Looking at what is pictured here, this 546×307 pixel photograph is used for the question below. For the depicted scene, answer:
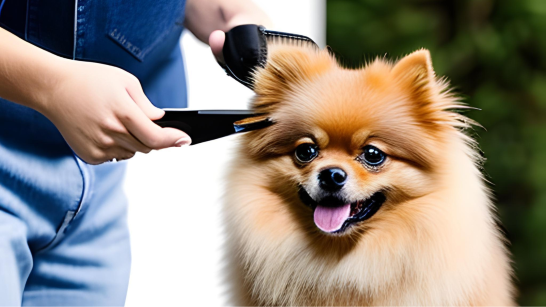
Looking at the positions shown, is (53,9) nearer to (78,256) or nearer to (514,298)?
(78,256)

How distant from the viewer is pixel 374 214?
710mm

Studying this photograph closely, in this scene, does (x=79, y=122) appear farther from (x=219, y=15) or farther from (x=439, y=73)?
(x=439, y=73)

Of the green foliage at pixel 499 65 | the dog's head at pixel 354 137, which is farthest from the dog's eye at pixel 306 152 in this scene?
the green foliage at pixel 499 65

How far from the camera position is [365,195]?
686 millimetres

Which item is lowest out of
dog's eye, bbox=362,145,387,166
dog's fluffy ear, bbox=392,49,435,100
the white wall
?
the white wall

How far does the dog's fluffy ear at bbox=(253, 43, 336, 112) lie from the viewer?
0.74 metres

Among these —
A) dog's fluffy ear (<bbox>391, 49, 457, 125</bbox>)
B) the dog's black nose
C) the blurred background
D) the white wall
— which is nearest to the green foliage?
the blurred background

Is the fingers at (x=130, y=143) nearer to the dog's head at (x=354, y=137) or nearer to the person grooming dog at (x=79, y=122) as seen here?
the person grooming dog at (x=79, y=122)

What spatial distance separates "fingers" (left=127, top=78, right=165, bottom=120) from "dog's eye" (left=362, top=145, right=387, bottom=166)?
280mm

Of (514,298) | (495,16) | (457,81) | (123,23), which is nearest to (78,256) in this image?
(123,23)

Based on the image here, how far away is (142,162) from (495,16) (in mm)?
824

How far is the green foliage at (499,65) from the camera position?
3.73ft

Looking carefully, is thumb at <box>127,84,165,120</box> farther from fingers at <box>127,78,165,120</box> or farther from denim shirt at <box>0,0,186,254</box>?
denim shirt at <box>0,0,186,254</box>

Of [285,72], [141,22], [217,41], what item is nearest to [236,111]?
[285,72]
